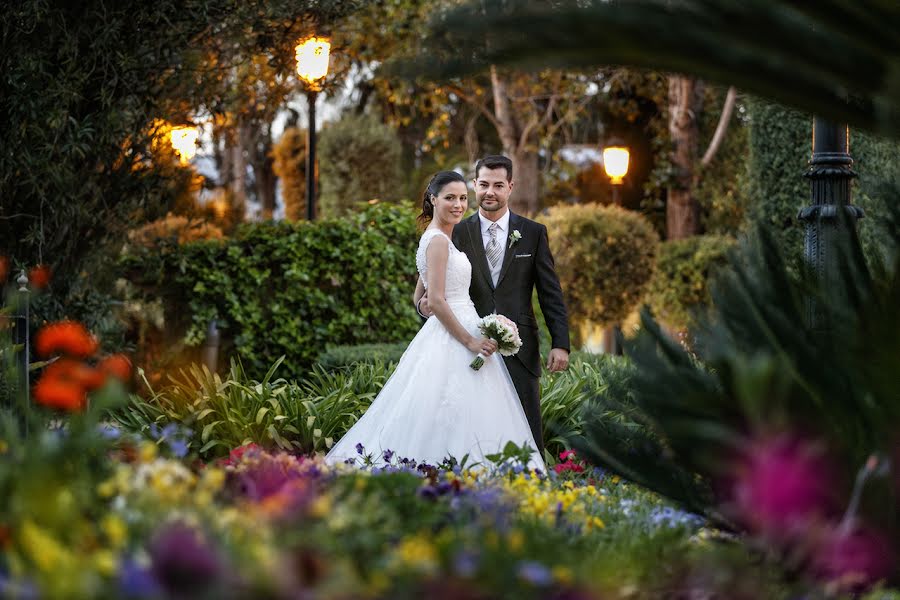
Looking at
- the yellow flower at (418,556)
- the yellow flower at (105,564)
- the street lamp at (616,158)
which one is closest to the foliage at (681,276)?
the street lamp at (616,158)

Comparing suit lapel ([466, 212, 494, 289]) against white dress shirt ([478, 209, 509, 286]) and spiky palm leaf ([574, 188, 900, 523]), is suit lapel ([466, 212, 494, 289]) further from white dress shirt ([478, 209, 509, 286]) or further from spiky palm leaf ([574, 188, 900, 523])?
spiky palm leaf ([574, 188, 900, 523])

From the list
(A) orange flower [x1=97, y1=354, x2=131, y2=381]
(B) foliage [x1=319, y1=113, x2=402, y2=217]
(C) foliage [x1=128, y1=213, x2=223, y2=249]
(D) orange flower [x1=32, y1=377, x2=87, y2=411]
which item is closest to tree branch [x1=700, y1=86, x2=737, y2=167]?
(B) foliage [x1=319, y1=113, x2=402, y2=217]

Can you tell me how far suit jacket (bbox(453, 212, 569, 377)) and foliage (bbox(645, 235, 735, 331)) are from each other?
9650 mm

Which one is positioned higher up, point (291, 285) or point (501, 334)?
point (291, 285)

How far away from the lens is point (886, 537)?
274 centimetres

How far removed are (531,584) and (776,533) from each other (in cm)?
53

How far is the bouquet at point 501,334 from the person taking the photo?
209 inches

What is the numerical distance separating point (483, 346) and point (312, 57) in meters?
5.02

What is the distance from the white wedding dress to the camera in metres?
5.32

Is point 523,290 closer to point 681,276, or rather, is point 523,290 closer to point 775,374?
point 775,374

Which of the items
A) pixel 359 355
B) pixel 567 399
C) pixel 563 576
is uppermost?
pixel 563 576

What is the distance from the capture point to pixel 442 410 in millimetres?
5363

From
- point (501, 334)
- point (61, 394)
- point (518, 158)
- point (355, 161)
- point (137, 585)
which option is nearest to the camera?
point (137, 585)

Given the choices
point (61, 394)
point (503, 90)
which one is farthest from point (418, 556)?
point (503, 90)
